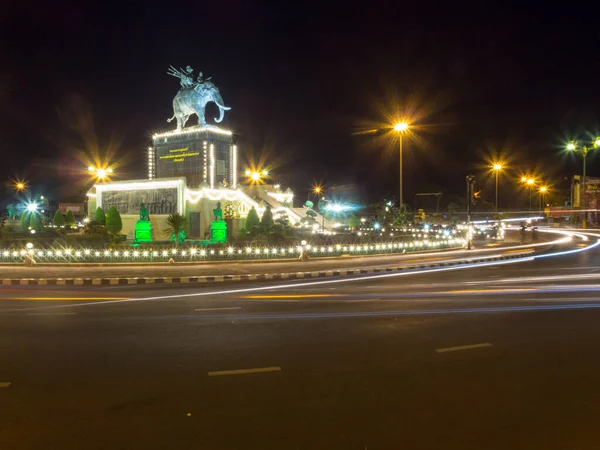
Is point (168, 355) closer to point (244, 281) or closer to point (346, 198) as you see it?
point (244, 281)

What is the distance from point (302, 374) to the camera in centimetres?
665

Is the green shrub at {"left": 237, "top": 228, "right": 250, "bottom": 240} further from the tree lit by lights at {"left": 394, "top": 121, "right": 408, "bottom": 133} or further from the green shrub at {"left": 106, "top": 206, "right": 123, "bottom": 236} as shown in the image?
the tree lit by lights at {"left": 394, "top": 121, "right": 408, "bottom": 133}

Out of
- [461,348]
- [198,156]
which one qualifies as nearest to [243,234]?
[198,156]

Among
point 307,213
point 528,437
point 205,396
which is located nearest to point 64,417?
point 205,396

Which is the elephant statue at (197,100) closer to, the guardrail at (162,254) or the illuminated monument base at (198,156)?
the illuminated monument base at (198,156)

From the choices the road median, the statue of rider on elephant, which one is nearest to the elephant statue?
the statue of rider on elephant

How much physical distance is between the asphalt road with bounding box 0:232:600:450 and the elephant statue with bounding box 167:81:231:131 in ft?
90.5

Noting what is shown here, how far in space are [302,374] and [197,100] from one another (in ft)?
112

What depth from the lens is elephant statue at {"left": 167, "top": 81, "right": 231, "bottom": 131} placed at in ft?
125

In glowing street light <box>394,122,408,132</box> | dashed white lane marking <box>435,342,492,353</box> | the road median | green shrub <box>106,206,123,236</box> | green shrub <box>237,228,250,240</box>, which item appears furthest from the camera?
green shrub <box>106,206,123,236</box>

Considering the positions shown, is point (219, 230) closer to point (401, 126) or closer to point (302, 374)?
point (401, 126)

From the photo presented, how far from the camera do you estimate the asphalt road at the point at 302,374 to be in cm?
488

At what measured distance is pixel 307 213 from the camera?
154ft

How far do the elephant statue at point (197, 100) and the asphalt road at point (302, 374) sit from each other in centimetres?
2757
